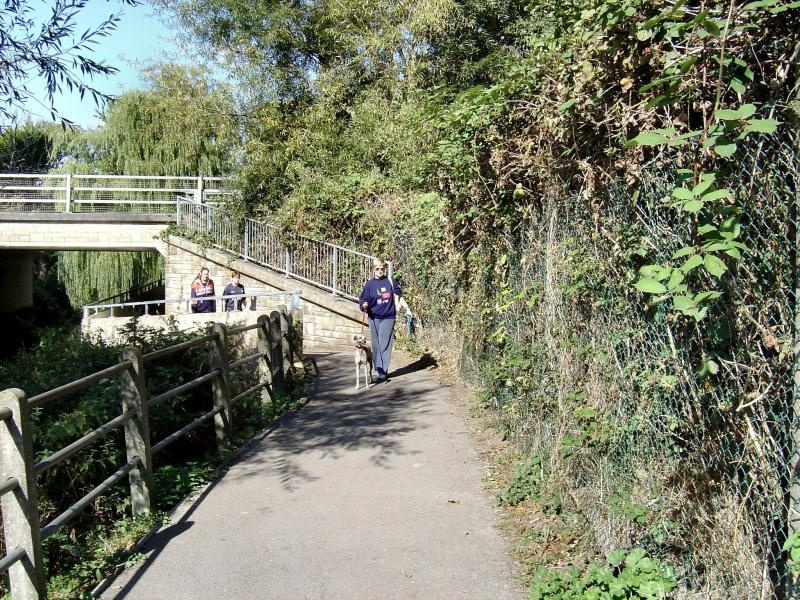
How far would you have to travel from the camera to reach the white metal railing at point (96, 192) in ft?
84.5

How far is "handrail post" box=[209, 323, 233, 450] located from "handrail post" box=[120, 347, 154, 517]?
68.9 inches

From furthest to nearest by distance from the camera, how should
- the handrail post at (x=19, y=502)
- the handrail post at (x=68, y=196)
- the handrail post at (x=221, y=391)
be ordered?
the handrail post at (x=68, y=196) → the handrail post at (x=221, y=391) → the handrail post at (x=19, y=502)

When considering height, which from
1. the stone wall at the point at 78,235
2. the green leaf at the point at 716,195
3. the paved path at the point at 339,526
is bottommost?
the paved path at the point at 339,526

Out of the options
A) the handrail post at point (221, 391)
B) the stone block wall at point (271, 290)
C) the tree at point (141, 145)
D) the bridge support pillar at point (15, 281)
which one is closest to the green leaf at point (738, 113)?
the handrail post at point (221, 391)

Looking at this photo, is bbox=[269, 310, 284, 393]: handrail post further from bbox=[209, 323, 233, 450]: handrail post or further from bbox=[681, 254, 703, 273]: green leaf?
bbox=[681, 254, 703, 273]: green leaf

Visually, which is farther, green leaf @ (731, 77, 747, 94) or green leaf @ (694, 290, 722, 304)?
green leaf @ (731, 77, 747, 94)

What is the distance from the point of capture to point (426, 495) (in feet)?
20.6

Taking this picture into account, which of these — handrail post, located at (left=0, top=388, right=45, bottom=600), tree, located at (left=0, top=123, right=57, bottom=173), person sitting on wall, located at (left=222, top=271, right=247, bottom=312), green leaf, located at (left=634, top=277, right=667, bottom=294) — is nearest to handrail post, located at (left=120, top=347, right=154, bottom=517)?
handrail post, located at (left=0, top=388, right=45, bottom=600)

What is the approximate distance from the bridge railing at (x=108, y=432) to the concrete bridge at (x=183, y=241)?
16.5 feet

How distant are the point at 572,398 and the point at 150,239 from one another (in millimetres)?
20905

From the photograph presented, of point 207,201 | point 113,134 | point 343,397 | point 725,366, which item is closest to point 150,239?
point 207,201

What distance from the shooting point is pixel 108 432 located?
5.54m

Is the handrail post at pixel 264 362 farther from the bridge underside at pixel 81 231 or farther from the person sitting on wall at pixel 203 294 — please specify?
the bridge underside at pixel 81 231

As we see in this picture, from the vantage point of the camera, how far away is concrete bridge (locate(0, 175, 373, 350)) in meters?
17.9
